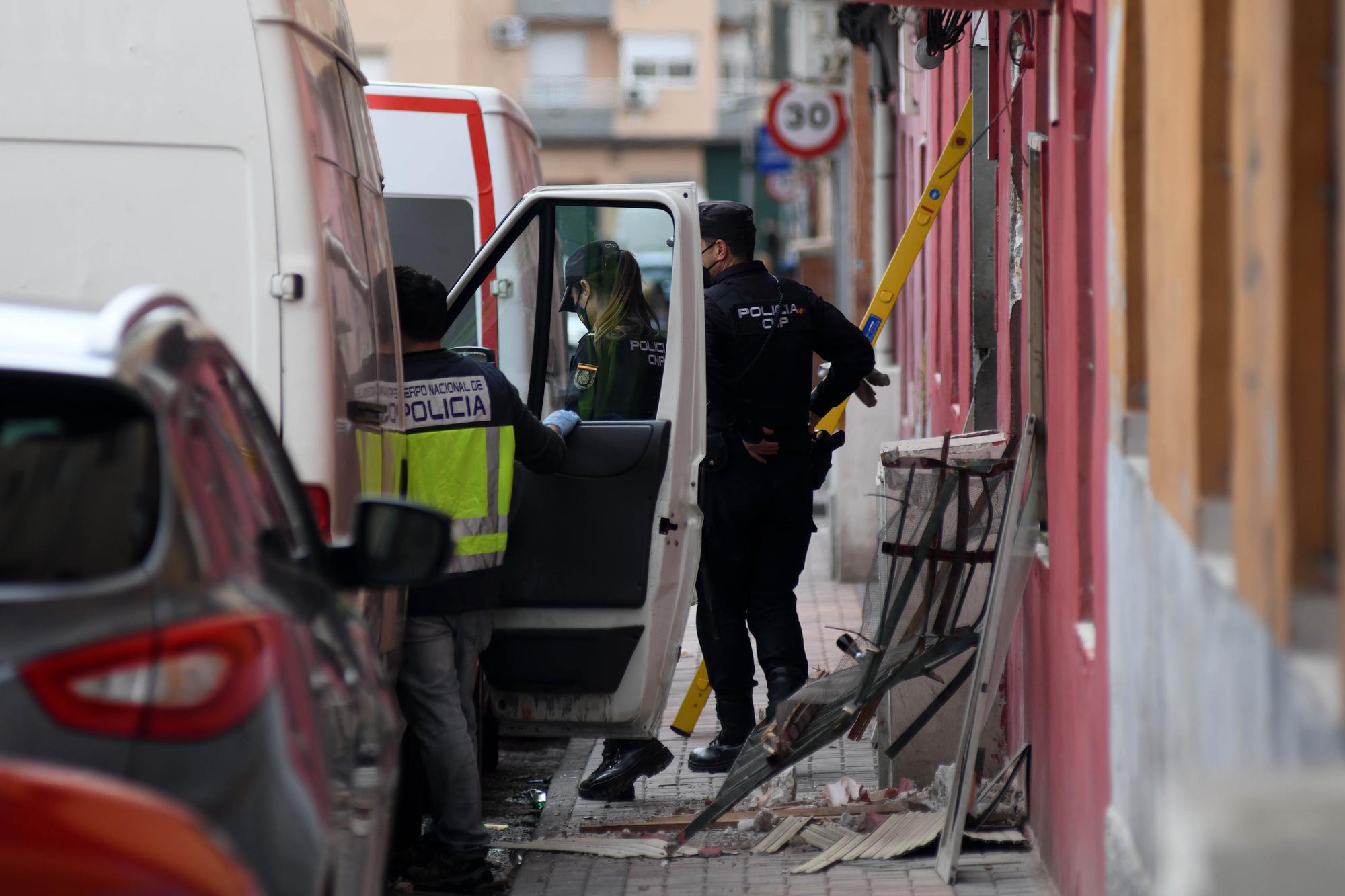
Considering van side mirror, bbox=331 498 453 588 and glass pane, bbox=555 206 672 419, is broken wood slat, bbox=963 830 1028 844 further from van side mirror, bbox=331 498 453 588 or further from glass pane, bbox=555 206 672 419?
van side mirror, bbox=331 498 453 588

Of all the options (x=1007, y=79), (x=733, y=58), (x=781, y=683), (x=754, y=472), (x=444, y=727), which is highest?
(x=733, y=58)

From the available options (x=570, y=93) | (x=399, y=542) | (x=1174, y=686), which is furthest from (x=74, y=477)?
(x=570, y=93)

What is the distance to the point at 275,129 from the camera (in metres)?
4.72

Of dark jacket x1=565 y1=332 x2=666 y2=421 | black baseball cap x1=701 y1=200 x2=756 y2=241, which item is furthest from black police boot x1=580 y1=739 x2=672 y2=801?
black baseball cap x1=701 y1=200 x2=756 y2=241

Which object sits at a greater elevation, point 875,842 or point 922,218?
point 922,218

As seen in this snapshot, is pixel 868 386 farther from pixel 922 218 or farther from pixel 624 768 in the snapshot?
pixel 624 768

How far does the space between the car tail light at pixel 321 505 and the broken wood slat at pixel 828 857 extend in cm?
207

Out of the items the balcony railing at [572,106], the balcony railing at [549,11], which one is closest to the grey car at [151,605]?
the balcony railing at [572,106]

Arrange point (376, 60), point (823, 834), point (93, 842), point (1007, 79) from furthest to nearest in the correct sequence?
point (376, 60), point (1007, 79), point (823, 834), point (93, 842)

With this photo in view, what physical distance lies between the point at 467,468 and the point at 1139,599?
8.21 feet

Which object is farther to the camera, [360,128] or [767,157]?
[767,157]

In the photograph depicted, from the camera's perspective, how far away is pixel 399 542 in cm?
367

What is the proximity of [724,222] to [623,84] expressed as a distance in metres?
43.3

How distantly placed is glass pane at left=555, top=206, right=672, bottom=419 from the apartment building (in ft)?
140
